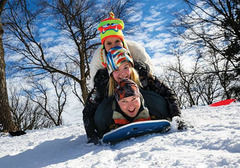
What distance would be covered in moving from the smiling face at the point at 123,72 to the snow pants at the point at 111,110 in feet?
0.83

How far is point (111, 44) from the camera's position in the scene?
2299 millimetres

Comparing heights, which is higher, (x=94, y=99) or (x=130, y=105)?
(x=94, y=99)

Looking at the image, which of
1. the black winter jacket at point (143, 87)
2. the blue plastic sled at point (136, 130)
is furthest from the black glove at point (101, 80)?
the blue plastic sled at point (136, 130)

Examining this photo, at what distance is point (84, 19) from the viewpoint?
853cm

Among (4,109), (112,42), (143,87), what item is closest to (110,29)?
(112,42)

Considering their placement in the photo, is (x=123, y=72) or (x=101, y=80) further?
(x=101, y=80)

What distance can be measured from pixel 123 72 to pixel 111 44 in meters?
0.51

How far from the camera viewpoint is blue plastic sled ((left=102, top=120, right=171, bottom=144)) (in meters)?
1.54

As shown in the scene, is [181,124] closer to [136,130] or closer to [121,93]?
[136,130]

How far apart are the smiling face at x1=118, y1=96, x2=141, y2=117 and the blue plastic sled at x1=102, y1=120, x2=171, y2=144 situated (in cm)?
23

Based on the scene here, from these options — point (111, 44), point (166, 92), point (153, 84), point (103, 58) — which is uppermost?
point (111, 44)

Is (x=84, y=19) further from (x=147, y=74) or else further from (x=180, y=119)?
(x=180, y=119)

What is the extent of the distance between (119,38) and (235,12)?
6916 mm

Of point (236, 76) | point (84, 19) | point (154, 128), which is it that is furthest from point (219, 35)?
point (154, 128)
